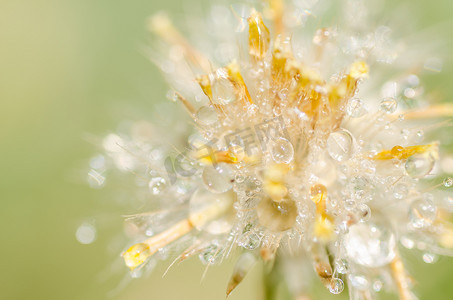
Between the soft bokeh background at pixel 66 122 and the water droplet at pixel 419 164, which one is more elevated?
the soft bokeh background at pixel 66 122

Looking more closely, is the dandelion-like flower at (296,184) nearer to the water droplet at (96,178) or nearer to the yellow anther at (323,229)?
the yellow anther at (323,229)

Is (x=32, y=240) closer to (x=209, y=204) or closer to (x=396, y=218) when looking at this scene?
(x=209, y=204)

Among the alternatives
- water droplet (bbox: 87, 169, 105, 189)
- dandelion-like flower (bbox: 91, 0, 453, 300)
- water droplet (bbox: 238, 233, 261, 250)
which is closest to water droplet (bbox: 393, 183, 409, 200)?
dandelion-like flower (bbox: 91, 0, 453, 300)

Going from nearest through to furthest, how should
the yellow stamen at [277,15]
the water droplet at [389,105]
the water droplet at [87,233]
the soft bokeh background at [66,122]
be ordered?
the water droplet at [389,105]
the yellow stamen at [277,15]
the water droplet at [87,233]
the soft bokeh background at [66,122]

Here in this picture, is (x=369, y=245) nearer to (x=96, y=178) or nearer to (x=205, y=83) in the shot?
(x=205, y=83)

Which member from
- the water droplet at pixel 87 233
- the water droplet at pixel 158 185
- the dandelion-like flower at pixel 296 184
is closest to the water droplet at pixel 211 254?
the dandelion-like flower at pixel 296 184

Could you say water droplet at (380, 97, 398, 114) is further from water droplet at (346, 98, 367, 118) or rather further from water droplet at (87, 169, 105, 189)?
water droplet at (87, 169, 105, 189)

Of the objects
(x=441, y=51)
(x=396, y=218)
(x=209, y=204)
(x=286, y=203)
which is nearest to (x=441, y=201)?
(x=396, y=218)
